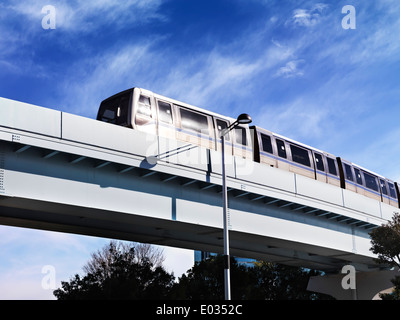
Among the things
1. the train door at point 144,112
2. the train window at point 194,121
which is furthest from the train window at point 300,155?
the train door at point 144,112

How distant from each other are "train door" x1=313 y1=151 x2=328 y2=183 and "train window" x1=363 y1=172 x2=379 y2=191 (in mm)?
6097

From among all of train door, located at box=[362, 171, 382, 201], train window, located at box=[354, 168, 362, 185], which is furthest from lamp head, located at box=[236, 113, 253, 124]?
train door, located at box=[362, 171, 382, 201]

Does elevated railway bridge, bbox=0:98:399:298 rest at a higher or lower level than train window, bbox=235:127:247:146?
lower

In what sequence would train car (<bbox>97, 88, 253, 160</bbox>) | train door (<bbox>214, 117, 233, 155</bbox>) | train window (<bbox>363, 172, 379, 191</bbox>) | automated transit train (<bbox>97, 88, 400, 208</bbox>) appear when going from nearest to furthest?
1. train car (<bbox>97, 88, 253, 160</bbox>)
2. automated transit train (<bbox>97, 88, 400, 208</bbox>)
3. train door (<bbox>214, 117, 233, 155</bbox>)
4. train window (<bbox>363, 172, 379, 191</bbox>)

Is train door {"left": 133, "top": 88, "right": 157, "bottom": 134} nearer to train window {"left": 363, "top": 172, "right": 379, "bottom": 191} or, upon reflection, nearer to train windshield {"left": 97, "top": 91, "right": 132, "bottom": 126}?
train windshield {"left": 97, "top": 91, "right": 132, "bottom": 126}

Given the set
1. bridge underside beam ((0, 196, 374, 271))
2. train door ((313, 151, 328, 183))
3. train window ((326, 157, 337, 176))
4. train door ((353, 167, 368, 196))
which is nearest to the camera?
bridge underside beam ((0, 196, 374, 271))

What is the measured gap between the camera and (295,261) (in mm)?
36625

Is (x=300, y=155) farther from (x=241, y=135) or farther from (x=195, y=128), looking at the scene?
(x=195, y=128)

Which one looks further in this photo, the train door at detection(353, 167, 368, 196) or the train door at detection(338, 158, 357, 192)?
the train door at detection(353, 167, 368, 196)

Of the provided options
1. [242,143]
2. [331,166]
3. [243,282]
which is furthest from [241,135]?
[243,282]

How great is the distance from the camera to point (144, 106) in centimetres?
2281

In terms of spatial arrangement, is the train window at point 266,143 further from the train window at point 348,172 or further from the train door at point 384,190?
the train door at point 384,190

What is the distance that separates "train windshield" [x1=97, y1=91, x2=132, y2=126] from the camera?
23109 mm

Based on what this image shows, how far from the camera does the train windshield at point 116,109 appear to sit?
2311 centimetres
